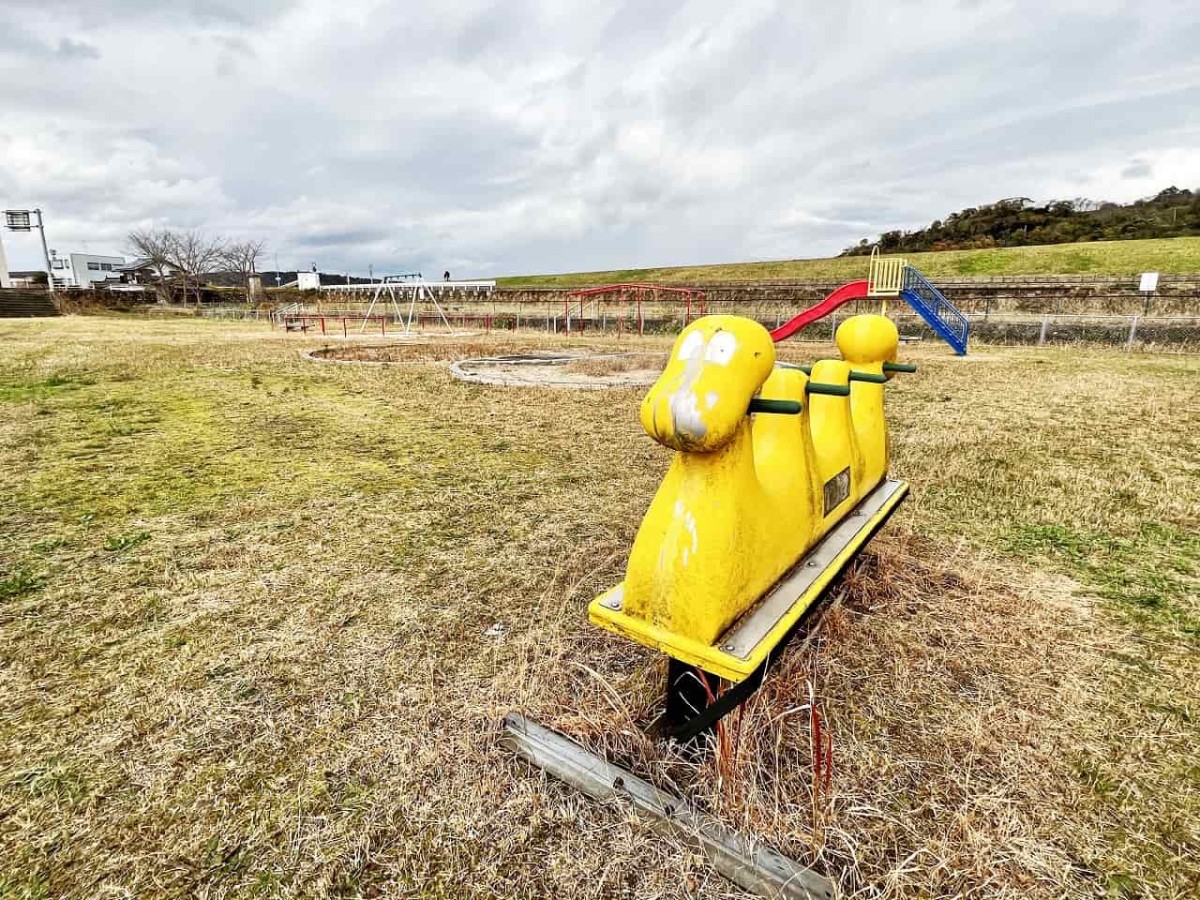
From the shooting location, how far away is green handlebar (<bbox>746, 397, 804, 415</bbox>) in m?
1.44

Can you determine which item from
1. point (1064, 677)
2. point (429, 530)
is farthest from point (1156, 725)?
point (429, 530)

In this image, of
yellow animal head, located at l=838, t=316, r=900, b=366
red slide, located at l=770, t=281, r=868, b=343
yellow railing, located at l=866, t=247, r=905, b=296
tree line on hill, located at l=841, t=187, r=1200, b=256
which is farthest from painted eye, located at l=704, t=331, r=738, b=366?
tree line on hill, located at l=841, t=187, r=1200, b=256

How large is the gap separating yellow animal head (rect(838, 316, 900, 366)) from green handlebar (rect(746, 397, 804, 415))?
5.02 ft

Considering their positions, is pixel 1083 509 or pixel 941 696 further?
pixel 1083 509

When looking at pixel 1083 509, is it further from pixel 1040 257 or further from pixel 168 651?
pixel 1040 257

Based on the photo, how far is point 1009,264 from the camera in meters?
32.4

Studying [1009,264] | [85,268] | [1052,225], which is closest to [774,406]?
[1009,264]

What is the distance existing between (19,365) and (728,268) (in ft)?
146

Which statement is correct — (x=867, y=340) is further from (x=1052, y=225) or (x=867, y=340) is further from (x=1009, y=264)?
(x=1052, y=225)

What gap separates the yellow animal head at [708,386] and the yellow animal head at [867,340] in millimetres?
1547

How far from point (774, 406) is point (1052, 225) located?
171 ft

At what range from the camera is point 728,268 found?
157 ft

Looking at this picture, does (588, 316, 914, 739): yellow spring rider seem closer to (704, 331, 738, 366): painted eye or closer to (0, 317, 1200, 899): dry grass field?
(704, 331, 738, 366): painted eye

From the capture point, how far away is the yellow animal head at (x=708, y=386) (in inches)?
56.4
